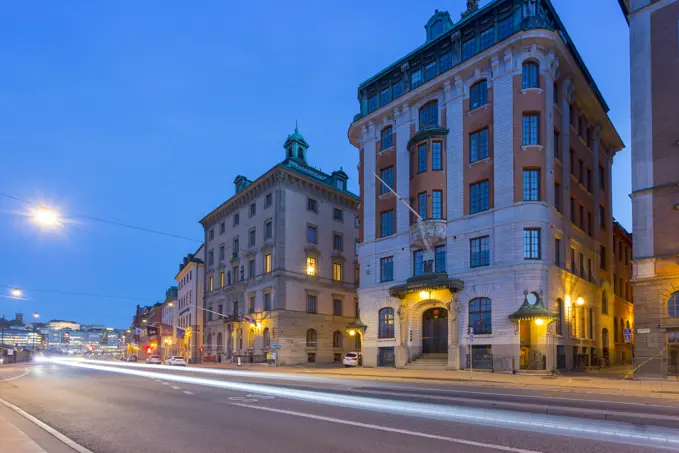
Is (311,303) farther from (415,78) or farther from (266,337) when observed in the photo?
(415,78)

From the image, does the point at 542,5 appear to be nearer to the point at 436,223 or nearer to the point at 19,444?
the point at 436,223

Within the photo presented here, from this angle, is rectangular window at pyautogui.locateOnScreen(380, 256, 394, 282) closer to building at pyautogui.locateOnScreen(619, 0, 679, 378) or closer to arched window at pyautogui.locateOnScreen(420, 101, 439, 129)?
arched window at pyautogui.locateOnScreen(420, 101, 439, 129)

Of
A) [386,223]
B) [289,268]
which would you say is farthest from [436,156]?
[289,268]

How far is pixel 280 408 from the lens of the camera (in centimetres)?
1372

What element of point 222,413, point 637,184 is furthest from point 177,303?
point 222,413

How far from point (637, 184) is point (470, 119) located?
39.9ft

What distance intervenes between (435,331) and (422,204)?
372 inches

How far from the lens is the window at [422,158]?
40.3m

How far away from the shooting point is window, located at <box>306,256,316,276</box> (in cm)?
5856

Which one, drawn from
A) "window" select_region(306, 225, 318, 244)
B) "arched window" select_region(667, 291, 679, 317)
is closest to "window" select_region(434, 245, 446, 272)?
"arched window" select_region(667, 291, 679, 317)

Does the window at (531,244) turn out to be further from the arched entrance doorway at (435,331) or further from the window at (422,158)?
the window at (422,158)

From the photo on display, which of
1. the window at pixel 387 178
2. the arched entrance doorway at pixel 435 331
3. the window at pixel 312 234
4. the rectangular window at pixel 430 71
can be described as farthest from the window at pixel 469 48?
the window at pixel 312 234

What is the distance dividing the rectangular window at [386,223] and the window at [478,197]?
7.59m

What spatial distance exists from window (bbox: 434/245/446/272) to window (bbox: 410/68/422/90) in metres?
13.1
